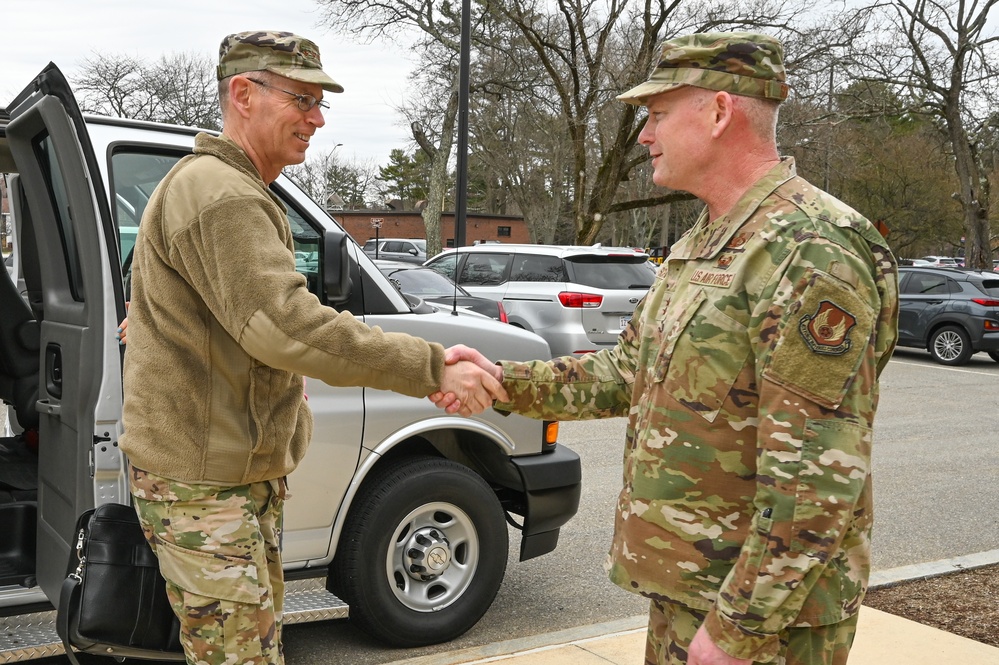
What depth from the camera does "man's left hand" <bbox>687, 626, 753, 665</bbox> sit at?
2.04 meters

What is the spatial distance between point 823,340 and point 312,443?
2639 mm

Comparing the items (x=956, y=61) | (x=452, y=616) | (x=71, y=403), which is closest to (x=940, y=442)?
(x=452, y=616)

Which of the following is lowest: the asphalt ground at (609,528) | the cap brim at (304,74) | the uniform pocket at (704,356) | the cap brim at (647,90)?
the asphalt ground at (609,528)

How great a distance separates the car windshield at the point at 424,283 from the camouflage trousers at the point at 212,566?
38.4 ft

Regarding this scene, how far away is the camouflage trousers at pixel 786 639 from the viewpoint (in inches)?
84.7

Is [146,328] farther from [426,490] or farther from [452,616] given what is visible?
[452,616]

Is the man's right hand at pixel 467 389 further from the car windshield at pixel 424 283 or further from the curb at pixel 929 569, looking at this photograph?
the car windshield at pixel 424 283

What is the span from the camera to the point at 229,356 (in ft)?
8.38

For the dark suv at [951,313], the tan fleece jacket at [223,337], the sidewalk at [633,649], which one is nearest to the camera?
the tan fleece jacket at [223,337]

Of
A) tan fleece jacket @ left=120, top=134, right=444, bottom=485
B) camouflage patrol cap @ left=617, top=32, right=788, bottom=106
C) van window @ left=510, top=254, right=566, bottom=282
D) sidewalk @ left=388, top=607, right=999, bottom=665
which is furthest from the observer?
van window @ left=510, top=254, right=566, bottom=282

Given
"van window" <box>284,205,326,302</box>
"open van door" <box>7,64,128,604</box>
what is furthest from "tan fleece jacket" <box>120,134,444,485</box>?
"van window" <box>284,205,326,302</box>

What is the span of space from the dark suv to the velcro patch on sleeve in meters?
17.0

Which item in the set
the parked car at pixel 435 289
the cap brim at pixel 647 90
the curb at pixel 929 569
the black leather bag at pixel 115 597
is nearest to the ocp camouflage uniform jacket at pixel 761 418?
the cap brim at pixel 647 90

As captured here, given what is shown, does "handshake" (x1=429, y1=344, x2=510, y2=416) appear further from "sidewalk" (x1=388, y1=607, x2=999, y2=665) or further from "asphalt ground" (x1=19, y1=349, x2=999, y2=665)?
"asphalt ground" (x1=19, y1=349, x2=999, y2=665)
